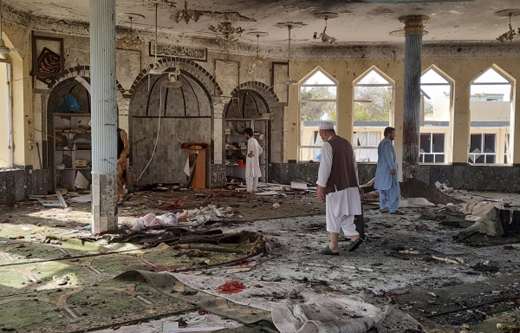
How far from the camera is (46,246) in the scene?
22.9ft

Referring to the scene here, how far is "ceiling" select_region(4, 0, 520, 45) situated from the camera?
10.7m

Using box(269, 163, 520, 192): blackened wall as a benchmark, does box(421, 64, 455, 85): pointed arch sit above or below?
above

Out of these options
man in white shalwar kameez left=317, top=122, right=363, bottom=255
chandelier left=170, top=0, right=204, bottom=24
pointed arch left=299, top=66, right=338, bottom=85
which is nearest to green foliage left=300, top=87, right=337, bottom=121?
pointed arch left=299, top=66, right=338, bottom=85

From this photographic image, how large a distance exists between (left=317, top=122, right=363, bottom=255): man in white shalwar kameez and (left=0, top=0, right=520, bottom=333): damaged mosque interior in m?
0.02

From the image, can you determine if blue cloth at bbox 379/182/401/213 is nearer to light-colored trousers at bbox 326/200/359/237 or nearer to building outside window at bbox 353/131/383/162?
light-colored trousers at bbox 326/200/359/237

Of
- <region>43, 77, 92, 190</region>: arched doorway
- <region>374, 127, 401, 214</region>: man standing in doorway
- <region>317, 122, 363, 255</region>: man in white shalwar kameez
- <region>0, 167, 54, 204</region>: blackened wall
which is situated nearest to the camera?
<region>317, 122, 363, 255</region>: man in white shalwar kameez

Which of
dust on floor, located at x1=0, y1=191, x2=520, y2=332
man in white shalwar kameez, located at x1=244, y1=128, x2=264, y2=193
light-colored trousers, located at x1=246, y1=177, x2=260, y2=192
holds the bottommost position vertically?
dust on floor, located at x1=0, y1=191, x2=520, y2=332

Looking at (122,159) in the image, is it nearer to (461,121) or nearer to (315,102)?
(315,102)

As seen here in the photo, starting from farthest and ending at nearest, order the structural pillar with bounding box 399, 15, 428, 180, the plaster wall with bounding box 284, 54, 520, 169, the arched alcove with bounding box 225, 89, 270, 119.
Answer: the arched alcove with bounding box 225, 89, 270, 119
the plaster wall with bounding box 284, 54, 520, 169
the structural pillar with bounding box 399, 15, 428, 180

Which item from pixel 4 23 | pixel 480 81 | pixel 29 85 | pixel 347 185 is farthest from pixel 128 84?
pixel 480 81

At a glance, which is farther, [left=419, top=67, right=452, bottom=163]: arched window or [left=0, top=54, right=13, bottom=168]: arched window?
[left=419, top=67, right=452, bottom=163]: arched window

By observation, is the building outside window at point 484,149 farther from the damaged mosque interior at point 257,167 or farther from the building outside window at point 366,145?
the building outside window at point 366,145

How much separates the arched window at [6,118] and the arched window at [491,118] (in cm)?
1186

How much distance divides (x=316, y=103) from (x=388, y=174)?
6.21m
